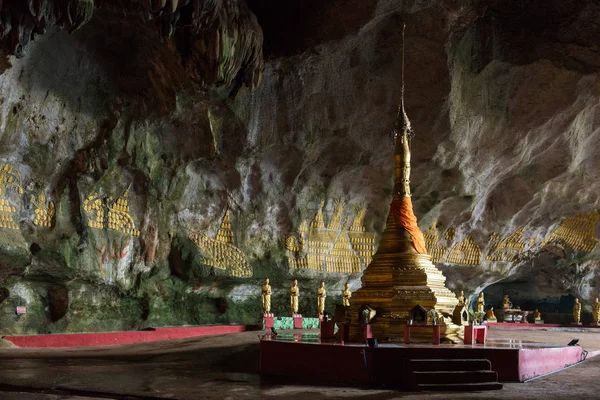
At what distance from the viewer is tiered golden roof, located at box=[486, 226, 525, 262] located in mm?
18750

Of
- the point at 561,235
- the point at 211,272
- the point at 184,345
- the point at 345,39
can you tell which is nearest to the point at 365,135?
the point at 345,39

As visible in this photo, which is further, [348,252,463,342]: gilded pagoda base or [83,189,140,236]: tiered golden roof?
[83,189,140,236]: tiered golden roof

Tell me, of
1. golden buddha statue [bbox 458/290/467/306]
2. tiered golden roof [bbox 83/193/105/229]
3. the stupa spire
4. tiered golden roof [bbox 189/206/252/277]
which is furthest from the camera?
tiered golden roof [bbox 189/206/252/277]

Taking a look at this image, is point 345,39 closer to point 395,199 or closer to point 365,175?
point 395,199

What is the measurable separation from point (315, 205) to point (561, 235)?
8.78 meters

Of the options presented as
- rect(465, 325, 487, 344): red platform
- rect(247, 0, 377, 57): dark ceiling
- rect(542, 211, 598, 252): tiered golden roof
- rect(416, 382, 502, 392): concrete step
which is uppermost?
rect(247, 0, 377, 57): dark ceiling

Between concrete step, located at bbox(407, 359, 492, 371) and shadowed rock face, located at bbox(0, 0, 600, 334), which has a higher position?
shadowed rock face, located at bbox(0, 0, 600, 334)

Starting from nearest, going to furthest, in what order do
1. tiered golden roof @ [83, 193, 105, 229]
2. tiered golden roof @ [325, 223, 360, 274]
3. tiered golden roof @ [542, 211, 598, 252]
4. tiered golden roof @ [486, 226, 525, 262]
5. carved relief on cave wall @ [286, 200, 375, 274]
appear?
tiered golden roof @ [83, 193, 105, 229] < carved relief on cave wall @ [286, 200, 375, 274] < tiered golden roof @ [325, 223, 360, 274] < tiered golden roof @ [486, 226, 525, 262] < tiered golden roof @ [542, 211, 598, 252]

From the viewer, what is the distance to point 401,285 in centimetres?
858

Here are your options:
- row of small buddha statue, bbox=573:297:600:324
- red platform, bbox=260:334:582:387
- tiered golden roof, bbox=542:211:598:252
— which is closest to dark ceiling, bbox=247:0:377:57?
red platform, bbox=260:334:582:387

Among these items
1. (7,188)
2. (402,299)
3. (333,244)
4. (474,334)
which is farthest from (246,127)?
(474,334)

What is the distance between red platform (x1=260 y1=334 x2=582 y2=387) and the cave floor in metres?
0.20

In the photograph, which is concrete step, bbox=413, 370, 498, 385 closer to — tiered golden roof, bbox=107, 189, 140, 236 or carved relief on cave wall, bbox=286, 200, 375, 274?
tiered golden roof, bbox=107, 189, 140, 236

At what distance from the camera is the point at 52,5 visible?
745cm
